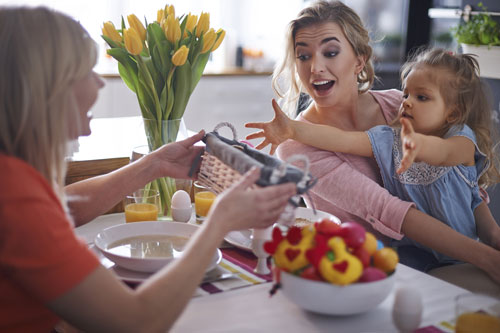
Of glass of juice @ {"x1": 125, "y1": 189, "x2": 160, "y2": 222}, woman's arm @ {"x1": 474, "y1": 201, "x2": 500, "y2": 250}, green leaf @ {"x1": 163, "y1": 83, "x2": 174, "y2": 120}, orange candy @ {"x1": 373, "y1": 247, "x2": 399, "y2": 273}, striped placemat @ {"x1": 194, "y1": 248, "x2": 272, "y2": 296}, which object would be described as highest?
green leaf @ {"x1": 163, "y1": 83, "x2": 174, "y2": 120}

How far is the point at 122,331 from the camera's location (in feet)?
3.00

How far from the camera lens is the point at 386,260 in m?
1.05

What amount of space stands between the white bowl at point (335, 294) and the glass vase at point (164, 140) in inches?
27.1

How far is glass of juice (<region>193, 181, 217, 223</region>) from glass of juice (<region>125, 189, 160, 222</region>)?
114mm

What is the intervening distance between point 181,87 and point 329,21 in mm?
584

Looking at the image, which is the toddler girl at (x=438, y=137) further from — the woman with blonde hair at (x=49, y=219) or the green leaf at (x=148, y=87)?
the woman with blonde hair at (x=49, y=219)

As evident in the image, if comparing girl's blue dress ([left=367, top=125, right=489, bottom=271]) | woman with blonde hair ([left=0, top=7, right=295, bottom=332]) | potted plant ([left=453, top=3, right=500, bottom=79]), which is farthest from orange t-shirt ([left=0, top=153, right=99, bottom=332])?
potted plant ([left=453, top=3, right=500, bottom=79])

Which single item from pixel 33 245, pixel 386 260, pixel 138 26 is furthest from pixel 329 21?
pixel 33 245

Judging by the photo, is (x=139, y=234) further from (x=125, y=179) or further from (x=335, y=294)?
(x=335, y=294)

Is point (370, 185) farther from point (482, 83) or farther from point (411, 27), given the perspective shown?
point (411, 27)

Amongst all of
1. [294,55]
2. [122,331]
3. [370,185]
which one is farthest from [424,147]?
[122,331]

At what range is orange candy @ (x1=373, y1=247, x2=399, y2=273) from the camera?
105 centimetres

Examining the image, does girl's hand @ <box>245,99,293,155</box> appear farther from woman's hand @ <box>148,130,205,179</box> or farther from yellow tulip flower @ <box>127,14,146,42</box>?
yellow tulip flower @ <box>127,14,146,42</box>

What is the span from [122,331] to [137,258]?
Answer: 28cm
